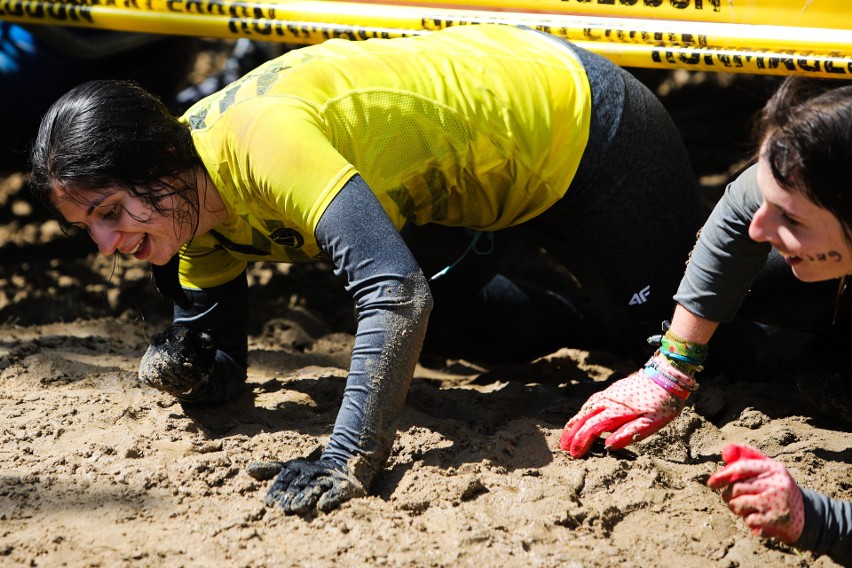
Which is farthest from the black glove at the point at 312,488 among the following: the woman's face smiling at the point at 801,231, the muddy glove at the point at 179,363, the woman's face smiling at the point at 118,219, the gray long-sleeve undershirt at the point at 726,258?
the woman's face smiling at the point at 801,231

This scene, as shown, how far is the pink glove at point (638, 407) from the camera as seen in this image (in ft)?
7.28

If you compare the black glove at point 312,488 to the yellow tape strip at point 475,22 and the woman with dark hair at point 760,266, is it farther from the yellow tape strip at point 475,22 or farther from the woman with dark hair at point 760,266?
the yellow tape strip at point 475,22

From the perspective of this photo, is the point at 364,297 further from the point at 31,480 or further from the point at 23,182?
the point at 23,182

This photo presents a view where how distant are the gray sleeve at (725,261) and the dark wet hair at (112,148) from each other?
46.8 inches

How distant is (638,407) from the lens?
2.22 metres

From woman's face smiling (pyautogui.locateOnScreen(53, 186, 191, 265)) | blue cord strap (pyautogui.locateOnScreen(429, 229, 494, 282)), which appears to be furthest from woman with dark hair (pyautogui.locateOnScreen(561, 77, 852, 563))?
woman's face smiling (pyautogui.locateOnScreen(53, 186, 191, 265))

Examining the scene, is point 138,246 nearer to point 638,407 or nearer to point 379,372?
point 379,372

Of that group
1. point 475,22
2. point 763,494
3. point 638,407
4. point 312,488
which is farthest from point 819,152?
point 475,22

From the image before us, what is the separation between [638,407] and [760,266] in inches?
16.8

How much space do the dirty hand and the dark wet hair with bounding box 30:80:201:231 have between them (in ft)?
2.18

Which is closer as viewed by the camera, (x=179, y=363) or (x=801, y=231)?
(x=801, y=231)

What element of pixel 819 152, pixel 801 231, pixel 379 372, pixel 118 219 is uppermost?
pixel 819 152

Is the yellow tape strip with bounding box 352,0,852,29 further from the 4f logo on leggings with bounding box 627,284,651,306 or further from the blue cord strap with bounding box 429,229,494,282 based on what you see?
the 4f logo on leggings with bounding box 627,284,651,306

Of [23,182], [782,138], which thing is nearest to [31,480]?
[782,138]
